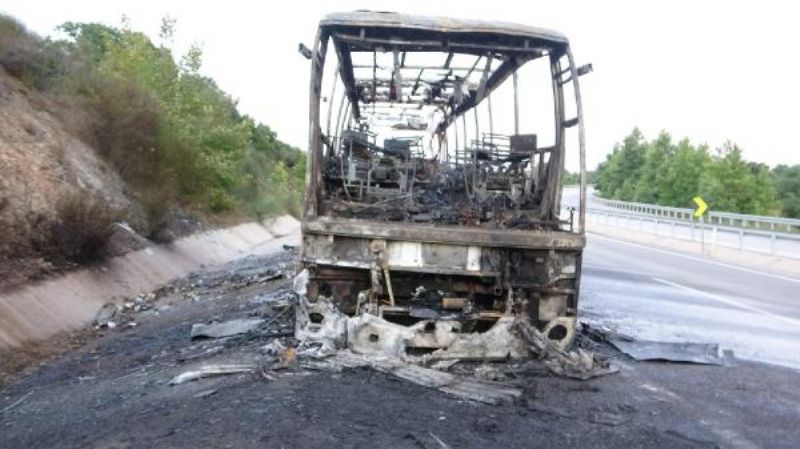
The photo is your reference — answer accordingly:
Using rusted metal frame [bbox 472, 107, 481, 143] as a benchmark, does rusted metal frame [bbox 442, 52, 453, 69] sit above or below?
above

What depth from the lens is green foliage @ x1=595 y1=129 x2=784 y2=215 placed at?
6309 centimetres

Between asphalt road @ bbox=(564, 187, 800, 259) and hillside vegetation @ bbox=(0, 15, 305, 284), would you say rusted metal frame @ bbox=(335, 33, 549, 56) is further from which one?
asphalt road @ bbox=(564, 187, 800, 259)

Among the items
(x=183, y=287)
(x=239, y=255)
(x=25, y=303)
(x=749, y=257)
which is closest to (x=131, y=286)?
(x=183, y=287)

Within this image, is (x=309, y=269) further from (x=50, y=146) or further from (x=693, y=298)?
(x=50, y=146)

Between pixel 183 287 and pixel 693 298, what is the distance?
903cm

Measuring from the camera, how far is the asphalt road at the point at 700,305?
882 cm

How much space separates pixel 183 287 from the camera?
1360cm

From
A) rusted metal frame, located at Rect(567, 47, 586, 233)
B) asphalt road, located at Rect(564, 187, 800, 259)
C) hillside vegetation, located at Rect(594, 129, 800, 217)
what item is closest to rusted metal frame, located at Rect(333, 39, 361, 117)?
rusted metal frame, located at Rect(567, 47, 586, 233)

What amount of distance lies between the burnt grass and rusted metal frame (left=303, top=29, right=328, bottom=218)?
1466mm

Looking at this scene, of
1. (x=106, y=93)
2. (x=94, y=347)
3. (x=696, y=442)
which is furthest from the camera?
(x=106, y=93)

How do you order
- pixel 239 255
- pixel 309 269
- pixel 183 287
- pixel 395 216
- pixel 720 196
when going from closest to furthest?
pixel 309 269 → pixel 395 216 → pixel 183 287 → pixel 239 255 → pixel 720 196

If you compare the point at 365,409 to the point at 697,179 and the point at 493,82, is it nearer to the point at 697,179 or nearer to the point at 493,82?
the point at 493,82

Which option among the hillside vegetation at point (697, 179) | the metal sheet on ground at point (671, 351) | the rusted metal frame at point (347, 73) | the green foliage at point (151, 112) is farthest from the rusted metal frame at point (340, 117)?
the hillside vegetation at point (697, 179)

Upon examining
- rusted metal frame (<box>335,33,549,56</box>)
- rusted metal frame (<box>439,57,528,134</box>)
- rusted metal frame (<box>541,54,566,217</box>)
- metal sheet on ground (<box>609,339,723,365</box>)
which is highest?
rusted metal frame (<box>335,33,549,56</box>)
